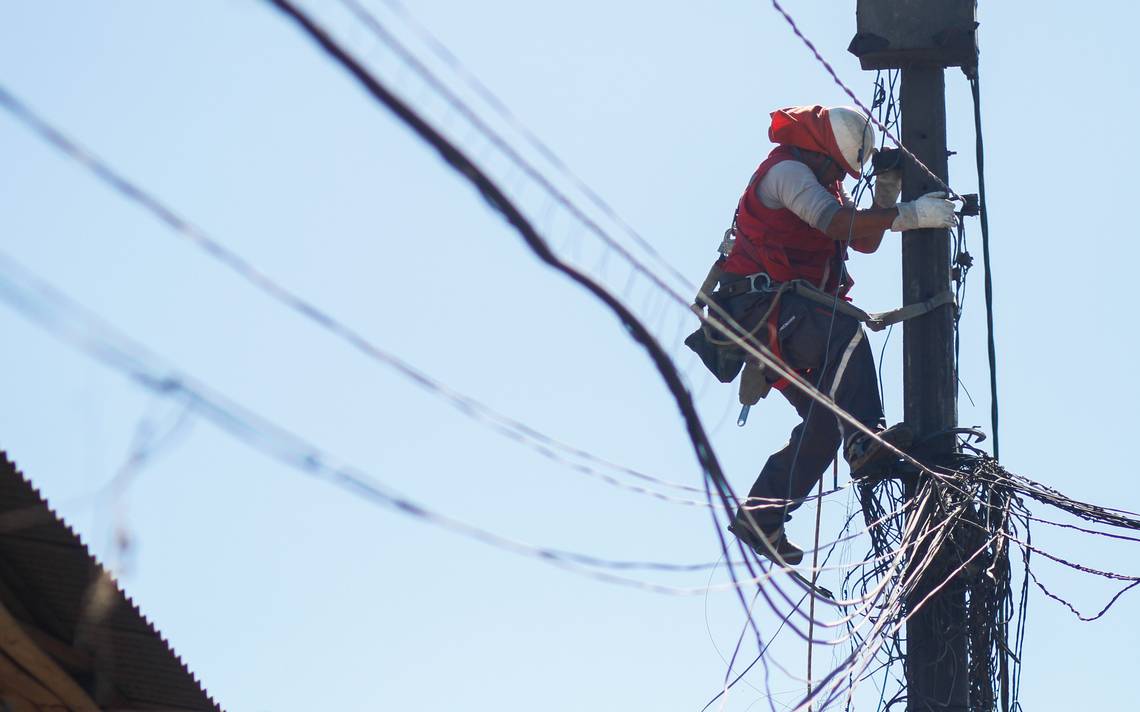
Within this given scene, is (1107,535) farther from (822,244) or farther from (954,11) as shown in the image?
(954,11)

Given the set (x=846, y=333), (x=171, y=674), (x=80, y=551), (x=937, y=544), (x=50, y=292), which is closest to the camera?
(x=50, y=292)

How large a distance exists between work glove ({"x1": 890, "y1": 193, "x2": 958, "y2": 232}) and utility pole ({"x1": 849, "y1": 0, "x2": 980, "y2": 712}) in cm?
10

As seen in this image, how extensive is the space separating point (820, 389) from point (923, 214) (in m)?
0.92

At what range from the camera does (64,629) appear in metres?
4.56

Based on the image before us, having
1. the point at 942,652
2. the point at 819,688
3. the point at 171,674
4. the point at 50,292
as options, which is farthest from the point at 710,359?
the point at 50,292

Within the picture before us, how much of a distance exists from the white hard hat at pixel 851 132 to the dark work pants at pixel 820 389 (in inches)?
27.8

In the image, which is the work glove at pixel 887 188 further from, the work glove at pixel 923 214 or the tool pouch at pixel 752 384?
the tool pouch at pixel 752 384

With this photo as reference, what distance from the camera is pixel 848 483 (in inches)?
290

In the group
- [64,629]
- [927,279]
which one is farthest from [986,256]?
[64,629]

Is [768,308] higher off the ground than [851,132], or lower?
lower

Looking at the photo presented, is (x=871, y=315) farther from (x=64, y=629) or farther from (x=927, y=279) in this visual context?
(x=64, y=629)

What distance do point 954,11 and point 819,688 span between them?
3.64 metres

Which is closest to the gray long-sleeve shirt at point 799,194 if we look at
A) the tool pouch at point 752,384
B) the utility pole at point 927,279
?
the utility pole at point 927,279

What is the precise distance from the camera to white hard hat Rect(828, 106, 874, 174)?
25.0 ft
